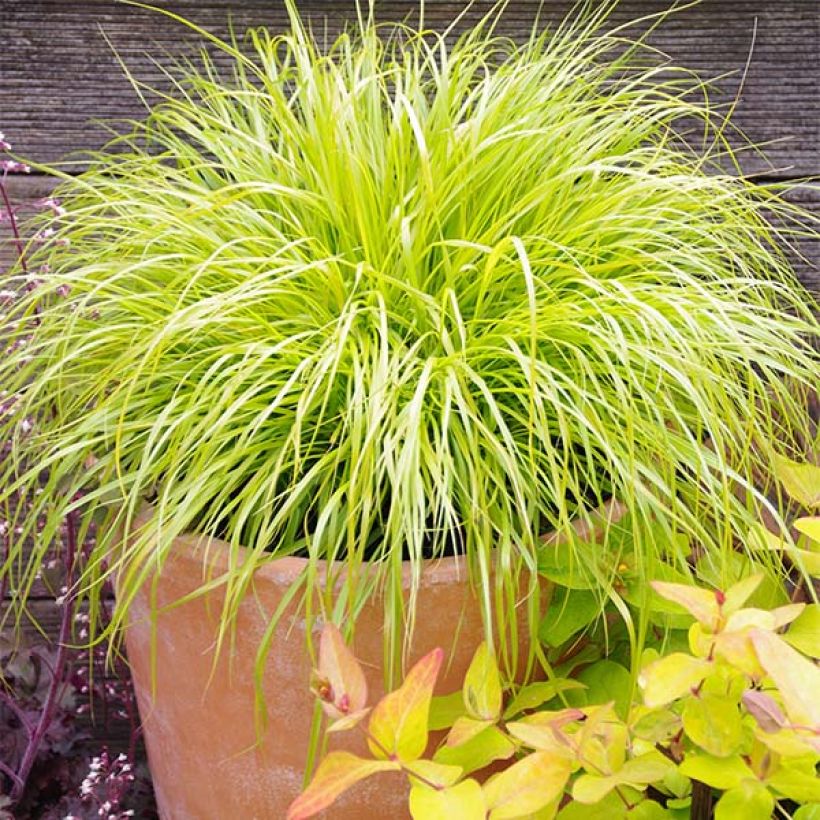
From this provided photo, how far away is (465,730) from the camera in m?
0.83

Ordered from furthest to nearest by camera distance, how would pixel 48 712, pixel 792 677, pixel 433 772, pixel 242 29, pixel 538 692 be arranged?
pixel 242 29, pixel 48 712, pixel 538 692, pixel 433 772, pixel 792 677

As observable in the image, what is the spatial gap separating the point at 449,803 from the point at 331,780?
0.25 ft

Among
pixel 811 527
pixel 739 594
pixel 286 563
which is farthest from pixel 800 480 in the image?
pixel 286 563

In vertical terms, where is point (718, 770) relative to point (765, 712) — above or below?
below

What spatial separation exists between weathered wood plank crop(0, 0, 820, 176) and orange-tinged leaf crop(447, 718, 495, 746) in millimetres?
1069

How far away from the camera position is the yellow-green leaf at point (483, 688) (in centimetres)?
85

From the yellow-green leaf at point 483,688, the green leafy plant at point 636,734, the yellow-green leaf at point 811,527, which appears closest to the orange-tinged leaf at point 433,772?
the green leafy plant at point 636,734

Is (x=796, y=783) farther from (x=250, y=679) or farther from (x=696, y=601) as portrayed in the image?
(x=250, y=679)

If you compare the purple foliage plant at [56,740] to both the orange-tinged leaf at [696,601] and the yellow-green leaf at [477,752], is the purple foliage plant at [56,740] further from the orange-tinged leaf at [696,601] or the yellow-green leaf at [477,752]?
the orange-tinged leaf at [696,601]

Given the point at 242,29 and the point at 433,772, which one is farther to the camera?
the point at 242,29

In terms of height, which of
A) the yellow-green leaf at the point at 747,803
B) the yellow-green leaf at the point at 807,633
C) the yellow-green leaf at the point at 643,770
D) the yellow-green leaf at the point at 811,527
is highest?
the yellow-green leaf at the point at 811,527

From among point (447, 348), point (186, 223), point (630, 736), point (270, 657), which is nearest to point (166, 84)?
point (186, 223)

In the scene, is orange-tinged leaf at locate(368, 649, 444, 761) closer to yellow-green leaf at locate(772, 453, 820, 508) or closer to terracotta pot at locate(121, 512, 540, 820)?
terracotta pot at locate(121, 512, 540, 820)

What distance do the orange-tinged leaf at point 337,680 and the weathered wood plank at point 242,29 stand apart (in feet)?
3.77
